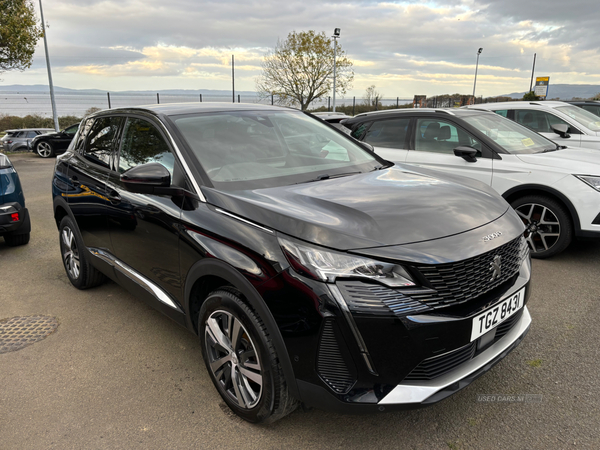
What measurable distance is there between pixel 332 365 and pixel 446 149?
14.4 feet

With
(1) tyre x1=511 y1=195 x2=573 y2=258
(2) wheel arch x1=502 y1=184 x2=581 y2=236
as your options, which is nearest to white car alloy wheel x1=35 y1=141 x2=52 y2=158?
(2) wheel arch x1=502 y1=184 x2=581 y2=236

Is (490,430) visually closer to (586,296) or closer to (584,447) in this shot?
(584,447)

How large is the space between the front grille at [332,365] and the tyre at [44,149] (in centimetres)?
1868

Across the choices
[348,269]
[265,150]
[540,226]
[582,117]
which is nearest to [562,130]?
[582,117]

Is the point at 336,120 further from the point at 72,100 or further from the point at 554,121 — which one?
the point at 72,100

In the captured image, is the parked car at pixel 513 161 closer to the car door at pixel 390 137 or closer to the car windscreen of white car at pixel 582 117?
the car door at pixel 390 137

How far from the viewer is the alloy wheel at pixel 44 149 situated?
57.3 ft

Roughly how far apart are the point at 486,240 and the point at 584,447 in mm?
1122

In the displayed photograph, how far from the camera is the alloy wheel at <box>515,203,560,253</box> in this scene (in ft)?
15.8

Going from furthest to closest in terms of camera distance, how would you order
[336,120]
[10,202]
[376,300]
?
1. [336,120]
2. [10,202]
3. [376,300]

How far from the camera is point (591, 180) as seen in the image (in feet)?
15.0

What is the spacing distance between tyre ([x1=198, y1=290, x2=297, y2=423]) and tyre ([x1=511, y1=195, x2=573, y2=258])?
3606mm

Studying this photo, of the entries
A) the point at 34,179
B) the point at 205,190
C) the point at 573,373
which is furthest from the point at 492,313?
the point at 34,179

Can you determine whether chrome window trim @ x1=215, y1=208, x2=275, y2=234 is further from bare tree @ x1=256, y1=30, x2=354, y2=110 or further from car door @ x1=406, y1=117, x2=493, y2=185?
bare tree @ x1=256, y1=30, x2=354, y2=110
